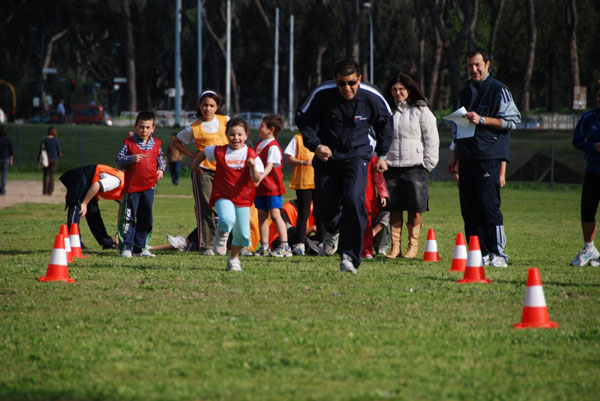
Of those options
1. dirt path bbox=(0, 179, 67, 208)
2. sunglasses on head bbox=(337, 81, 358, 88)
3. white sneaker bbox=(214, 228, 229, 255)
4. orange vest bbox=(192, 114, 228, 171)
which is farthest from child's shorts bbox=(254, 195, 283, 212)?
dirt path bbox=(0, 179, 67, 208)

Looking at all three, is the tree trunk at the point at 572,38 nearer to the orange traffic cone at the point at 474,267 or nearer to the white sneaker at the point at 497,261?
the white sneaker at the point at 497,261

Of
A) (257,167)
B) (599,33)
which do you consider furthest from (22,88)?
(257,167)

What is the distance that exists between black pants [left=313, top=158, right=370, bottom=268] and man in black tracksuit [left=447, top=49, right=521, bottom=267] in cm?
135

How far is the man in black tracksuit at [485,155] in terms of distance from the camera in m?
9.41

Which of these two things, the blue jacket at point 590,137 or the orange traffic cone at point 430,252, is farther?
the orange traffic cone at point 430,252

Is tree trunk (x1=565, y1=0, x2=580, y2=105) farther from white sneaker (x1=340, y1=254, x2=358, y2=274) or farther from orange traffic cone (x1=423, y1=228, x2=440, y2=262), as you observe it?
white sneaker (x1=340, y1=254, x2=358, y2=274)

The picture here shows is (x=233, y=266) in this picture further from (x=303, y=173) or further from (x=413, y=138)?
(x=413, y=138)

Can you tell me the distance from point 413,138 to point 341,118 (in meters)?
2.14

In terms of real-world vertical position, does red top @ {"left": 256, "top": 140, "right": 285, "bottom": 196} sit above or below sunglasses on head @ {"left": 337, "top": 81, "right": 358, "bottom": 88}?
below

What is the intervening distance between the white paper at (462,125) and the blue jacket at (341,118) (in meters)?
0.89

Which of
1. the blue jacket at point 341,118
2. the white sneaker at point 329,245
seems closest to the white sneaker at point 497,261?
the blue jacket at point 341,118

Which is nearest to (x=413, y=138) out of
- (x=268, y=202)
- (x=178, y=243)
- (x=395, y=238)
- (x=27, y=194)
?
(x=395, y=238)

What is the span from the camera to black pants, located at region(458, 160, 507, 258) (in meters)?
9.43

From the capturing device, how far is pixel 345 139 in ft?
28.4
